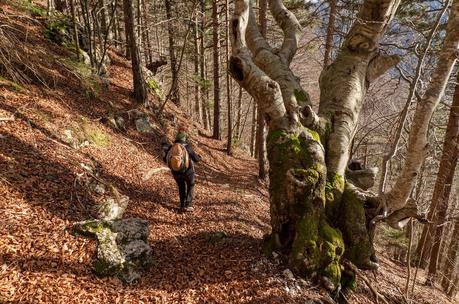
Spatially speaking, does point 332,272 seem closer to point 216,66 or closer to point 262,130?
point 262,130

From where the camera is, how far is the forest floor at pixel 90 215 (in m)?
3.73

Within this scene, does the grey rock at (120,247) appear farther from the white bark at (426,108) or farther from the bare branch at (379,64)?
the bare branch at (379,64)

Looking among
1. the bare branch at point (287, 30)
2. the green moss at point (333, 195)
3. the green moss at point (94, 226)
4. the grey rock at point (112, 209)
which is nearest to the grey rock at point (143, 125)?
the grey rock at point (112, 209)

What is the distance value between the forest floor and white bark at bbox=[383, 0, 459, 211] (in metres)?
1.92

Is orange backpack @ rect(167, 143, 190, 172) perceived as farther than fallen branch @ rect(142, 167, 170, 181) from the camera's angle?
No

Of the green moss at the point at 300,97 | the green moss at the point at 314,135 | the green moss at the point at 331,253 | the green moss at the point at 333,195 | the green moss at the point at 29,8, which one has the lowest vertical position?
the green moss at the point at 331,253

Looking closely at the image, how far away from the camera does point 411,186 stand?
165 inches

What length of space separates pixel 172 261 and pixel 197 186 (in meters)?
4.18

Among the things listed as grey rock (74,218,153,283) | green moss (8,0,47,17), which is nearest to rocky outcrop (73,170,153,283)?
grey rock (74,218,153,283)

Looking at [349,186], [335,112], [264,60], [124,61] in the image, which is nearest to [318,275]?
[349,186]

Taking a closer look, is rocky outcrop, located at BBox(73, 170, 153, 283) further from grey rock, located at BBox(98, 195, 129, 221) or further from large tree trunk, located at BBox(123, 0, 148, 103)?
large tree trunk, located at BBox(123, 0, 148, 103)

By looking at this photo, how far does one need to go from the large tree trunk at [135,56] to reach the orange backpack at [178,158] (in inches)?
222

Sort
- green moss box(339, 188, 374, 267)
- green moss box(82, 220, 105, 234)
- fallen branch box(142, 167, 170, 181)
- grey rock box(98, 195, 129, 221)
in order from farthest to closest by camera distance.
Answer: fallen branch box(142, 167, 170, 181)
grey rock box(98, 195, 129, 221)
green moss box(339, 188, 374, 267)
green moss box(82, 220, 105, 234)

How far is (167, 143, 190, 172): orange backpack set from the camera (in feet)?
20.1
